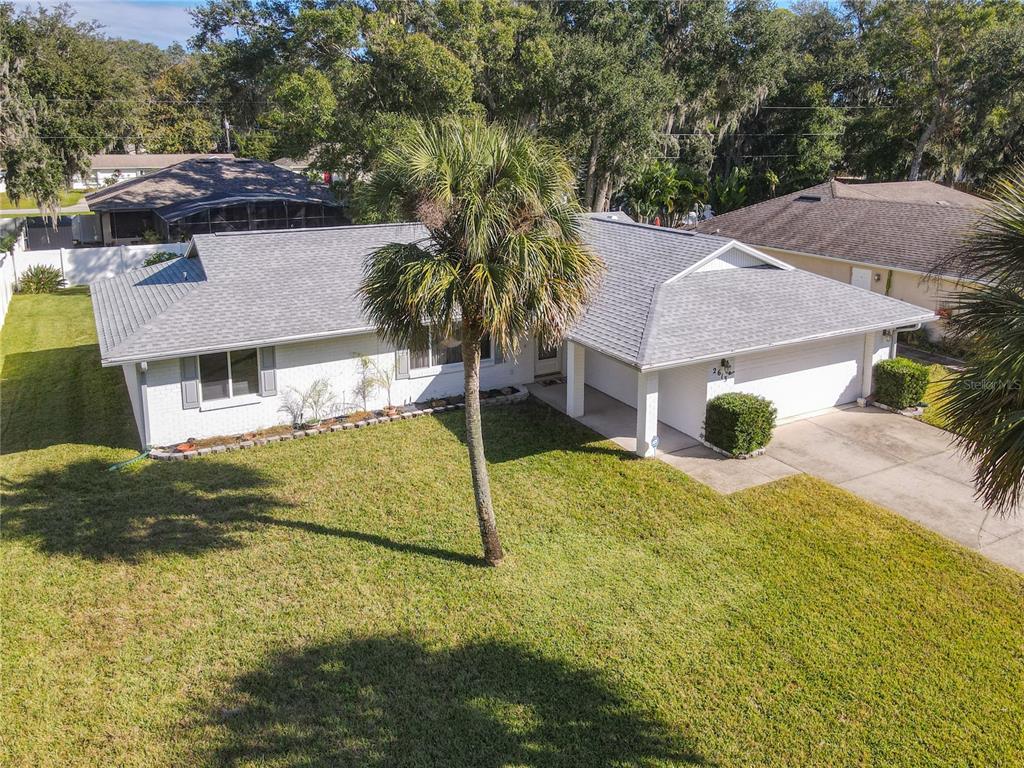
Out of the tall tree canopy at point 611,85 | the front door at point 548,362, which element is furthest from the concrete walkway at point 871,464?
the tall tree canopy at point 611,85

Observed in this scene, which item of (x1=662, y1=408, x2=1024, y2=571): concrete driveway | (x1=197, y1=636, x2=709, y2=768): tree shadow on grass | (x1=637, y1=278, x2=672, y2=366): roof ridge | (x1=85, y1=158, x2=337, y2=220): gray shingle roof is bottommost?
(x1=197, y1=636, x2=709, y2=768): tree shadow on grass

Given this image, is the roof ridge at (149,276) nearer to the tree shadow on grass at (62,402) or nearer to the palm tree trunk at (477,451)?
the tree shadow on grass at (62,402)

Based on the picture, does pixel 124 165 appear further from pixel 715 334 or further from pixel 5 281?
pixel 715 334

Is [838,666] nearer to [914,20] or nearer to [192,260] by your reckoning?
[192,260]

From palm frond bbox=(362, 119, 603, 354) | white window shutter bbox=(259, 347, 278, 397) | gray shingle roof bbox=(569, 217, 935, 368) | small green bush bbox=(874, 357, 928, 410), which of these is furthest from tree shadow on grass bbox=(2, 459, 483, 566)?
small green bush bbox=(874, 357, 928, 410)

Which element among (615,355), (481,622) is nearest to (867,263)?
(615,355)

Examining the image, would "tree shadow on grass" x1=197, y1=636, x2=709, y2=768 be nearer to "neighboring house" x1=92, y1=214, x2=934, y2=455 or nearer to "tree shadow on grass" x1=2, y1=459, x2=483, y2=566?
A: "tree shadow on grass" x1=2, y1=459, x2=483, y2=566
